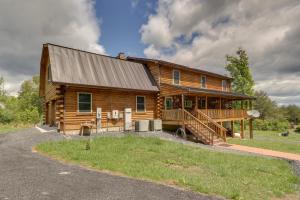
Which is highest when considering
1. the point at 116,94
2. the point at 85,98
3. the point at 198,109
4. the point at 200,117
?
the point at 116,94

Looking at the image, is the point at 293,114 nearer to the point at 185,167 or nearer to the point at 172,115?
the point at 172,115

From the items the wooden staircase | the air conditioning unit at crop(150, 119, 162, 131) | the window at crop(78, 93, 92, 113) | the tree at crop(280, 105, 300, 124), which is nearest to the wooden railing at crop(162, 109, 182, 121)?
the wooden staircase

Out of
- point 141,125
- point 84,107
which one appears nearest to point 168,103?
point 141,125

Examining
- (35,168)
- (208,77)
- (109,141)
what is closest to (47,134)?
(109,141)

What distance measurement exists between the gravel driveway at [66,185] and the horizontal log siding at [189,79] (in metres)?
14.8

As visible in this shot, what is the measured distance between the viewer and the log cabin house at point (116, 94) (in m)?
15.3

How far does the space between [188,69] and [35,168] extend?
18.9 meters

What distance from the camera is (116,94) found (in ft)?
59.0

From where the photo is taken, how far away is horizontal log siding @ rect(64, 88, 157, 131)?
15.3 metres

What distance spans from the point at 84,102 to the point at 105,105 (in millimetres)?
1745

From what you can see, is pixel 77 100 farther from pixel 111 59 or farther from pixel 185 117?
pixel 185 117

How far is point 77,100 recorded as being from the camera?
15.7 meters

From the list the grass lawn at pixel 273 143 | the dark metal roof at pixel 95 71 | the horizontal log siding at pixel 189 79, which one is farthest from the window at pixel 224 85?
the dark metal roof at pixel 95 71

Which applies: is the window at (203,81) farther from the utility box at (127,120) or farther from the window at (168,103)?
the utility box at (127,120)
